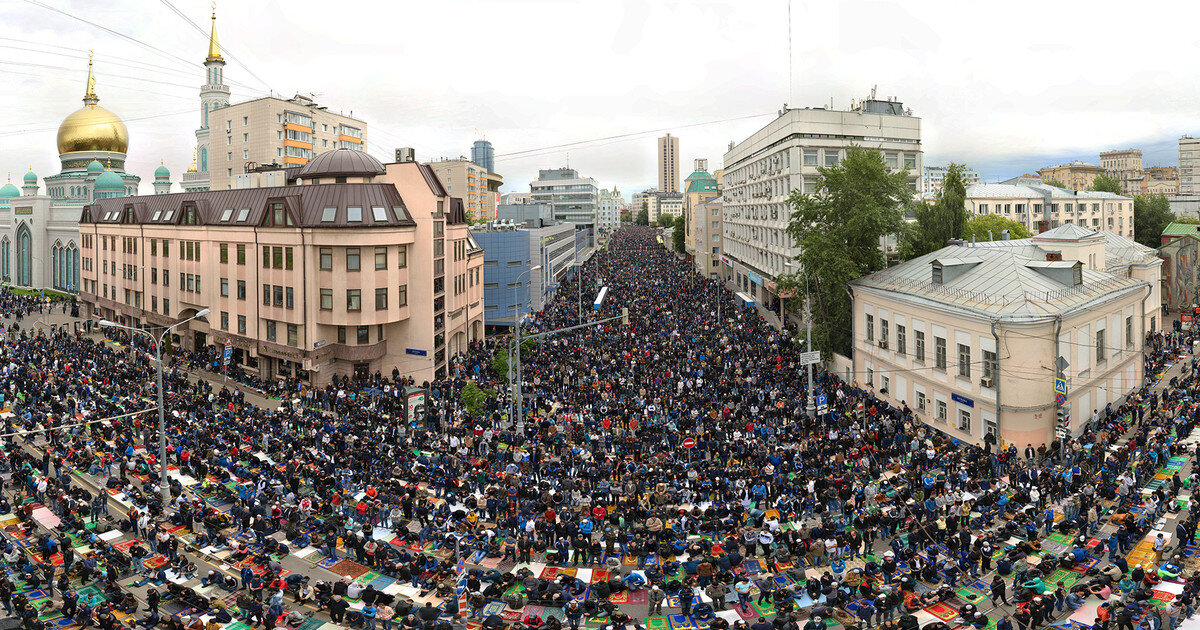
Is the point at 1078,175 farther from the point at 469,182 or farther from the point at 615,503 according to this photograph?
the point at 615,503

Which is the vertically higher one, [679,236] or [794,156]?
[679,236]

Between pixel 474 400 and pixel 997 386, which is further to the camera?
pixel 474 400

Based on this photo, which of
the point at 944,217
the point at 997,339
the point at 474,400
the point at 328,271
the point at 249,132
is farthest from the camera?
the point at 249,132

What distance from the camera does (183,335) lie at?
5394cm

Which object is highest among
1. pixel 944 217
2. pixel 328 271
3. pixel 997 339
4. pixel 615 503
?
pixel 944 217

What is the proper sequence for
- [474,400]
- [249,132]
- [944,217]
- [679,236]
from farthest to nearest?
1. [679,236]
2. [249,132]
3. [944,217]
4. [474,400]

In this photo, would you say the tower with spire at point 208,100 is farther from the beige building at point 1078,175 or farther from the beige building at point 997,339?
the beige building at point 1078,175

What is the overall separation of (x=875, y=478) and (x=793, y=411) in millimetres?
7961

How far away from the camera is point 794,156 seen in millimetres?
56312

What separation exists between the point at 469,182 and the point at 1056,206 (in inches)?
4102

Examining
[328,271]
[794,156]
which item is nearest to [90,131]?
[328,271]

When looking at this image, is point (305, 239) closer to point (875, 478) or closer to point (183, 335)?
point (183, 335)

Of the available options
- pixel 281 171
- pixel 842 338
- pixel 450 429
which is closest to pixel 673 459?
pixel 450 429

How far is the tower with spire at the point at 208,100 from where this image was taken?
92.1 metres
